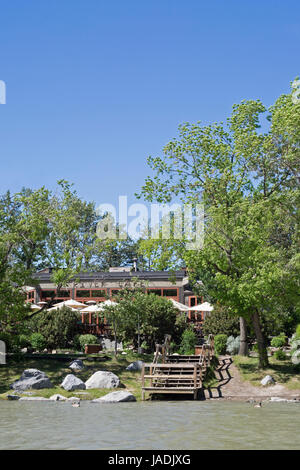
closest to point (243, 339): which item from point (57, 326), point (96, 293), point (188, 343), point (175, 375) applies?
point (188, 343)

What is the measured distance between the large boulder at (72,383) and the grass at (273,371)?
7822 millimetres

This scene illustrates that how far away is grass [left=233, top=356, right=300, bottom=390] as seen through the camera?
1080 inches

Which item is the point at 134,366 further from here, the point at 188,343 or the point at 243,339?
the point at 243,339

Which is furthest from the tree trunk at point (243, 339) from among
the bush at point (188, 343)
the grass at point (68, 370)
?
the grass at point (68, 370)

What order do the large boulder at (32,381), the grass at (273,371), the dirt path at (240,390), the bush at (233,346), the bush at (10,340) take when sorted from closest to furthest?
1. the dirt path at (240,390)
2. the large boulder at (32,381)
3. the grass at (273,371)
4. the bush at (10,340)
5. the bush at (233,346)

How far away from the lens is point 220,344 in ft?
114

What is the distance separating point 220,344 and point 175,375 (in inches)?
388

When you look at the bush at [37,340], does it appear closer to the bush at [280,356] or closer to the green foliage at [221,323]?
the green foliage at [221,323]

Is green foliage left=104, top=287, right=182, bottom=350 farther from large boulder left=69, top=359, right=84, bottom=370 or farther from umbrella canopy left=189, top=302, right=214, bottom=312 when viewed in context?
large boulder left=69, top=359, right=84, bottom=370

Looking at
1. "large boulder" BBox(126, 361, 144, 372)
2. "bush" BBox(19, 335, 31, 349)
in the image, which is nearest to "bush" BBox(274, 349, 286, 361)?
"large boulder" BBox(126, 361, 144, 372)

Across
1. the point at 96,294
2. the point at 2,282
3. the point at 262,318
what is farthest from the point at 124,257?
the point at 2,282

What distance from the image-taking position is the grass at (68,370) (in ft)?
84.1

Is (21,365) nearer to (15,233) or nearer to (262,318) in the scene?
(15,233)
